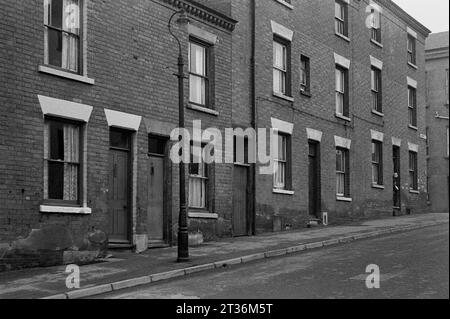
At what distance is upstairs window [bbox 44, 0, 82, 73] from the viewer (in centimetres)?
1338

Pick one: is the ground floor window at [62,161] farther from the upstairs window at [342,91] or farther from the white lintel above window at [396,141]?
the white lintel above window at [396,141]

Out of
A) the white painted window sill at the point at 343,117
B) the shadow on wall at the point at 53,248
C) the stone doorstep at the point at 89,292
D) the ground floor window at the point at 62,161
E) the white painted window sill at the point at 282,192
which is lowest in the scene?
the stone doorstep at the point at 89,292

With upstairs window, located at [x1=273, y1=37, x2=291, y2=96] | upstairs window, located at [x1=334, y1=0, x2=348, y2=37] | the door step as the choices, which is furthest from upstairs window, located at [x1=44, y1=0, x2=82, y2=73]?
upstairs window, located at [x1=334, y1=0, x2=348, y2=37]

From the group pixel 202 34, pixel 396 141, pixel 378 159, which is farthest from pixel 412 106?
pixel 202 34

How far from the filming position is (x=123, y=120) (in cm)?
1484

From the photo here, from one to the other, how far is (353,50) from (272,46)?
5994 millimetres

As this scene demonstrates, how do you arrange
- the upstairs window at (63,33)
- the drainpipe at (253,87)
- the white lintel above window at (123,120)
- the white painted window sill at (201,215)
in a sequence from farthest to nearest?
the drainpipe at (253,87)
the white painted window sill at (201,215)
the white lintel above window at (123,120)
the upstairs window at (63,33)

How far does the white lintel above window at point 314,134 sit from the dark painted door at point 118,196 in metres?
8.52

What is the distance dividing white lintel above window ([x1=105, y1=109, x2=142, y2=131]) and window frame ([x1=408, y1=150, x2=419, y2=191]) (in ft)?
58.6

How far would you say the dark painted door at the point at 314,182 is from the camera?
72.9ft

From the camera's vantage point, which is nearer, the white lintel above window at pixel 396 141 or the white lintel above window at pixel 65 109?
the white lintel above window at pixel 65 109

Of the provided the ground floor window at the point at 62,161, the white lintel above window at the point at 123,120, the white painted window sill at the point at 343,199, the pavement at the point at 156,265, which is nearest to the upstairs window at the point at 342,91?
the white painted window sill at the point at 343,199

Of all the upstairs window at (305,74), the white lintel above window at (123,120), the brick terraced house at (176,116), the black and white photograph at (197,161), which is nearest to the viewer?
the black and white photograph at (197,161)

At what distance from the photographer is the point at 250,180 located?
62.6 ft
